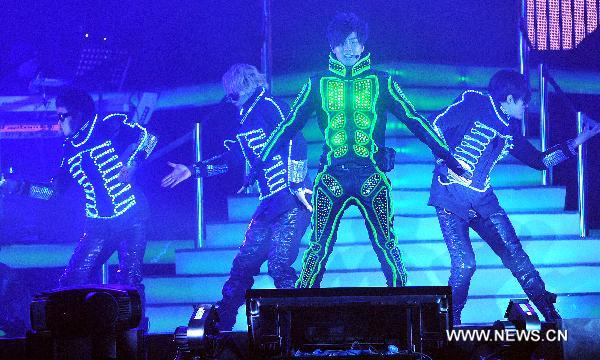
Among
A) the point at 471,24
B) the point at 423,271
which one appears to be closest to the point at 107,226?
the point at 423,271

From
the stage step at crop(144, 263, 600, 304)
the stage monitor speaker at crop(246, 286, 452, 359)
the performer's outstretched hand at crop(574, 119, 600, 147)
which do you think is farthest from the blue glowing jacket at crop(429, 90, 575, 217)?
the stage monitor speaker at crop(246, 286, 452, 359)

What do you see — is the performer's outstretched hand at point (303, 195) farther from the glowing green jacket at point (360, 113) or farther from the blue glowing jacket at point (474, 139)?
the blue glowing jacket at point (474, 139)

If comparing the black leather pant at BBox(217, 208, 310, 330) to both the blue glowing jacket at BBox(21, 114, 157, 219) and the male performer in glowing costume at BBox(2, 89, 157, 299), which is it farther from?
the blue glowing jacket at BBox(21, 114, 157, 219)

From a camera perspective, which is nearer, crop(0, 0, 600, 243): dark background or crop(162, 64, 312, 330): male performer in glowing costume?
crop(162, 64, 312, 330): male performer in glowing costume

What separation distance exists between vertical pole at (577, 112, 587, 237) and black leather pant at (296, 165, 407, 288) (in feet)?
8.21

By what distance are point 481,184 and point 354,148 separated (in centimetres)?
124

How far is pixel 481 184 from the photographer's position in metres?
6.48

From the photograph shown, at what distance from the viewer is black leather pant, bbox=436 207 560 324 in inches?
250

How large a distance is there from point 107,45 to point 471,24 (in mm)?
4106

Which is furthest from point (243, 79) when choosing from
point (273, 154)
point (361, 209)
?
point (361, 209)

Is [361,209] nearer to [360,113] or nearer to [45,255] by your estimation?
[360,113]

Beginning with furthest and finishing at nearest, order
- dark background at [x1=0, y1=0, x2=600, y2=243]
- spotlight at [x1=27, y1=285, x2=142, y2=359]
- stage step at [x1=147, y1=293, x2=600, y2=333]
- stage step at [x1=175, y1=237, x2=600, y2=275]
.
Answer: dark background at [x1=0, y1=0, x2=600, y2=243], stage step at [x1=175, y1=237, x2=600, y2=275], stage step at [x1=147, y1=293, x2=600, y2=333], spotlight at [x1=27, y1=285, x2=142, y2=359]

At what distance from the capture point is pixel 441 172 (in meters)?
6.47

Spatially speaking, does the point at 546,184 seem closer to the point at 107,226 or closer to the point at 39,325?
the point at 107,226
